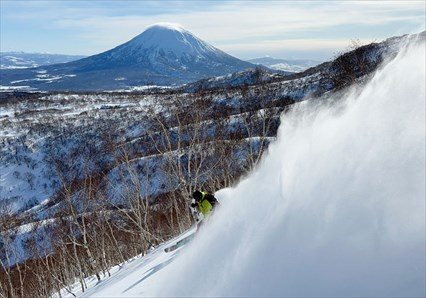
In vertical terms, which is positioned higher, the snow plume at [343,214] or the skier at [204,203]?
the snow plume at [343,214]

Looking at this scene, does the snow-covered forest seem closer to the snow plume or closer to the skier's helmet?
the snow plume

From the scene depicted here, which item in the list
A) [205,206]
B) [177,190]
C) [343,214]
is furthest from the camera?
[177,190]

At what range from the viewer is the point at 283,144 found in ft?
36.6

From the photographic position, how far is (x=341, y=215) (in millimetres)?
6750

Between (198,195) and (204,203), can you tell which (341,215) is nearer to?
(204,203)

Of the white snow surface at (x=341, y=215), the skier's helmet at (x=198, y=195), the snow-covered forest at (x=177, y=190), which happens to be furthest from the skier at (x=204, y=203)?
the white snow surface at (x=341, y=215)

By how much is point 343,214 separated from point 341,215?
0.04 metres

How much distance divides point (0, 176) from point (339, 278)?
16899cm

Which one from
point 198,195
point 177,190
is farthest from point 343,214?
point 177,190

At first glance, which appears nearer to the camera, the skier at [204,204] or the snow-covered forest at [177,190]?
the snow-covered forest at [177,190]

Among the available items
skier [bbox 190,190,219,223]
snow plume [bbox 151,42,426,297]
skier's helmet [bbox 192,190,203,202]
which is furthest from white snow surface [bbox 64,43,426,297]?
skier's helmet [bbox 192,190,203,202]

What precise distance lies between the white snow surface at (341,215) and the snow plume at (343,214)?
0.06ft

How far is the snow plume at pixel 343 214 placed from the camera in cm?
594

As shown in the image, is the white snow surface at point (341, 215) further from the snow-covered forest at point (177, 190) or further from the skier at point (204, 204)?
the skier at point (204, 204)
